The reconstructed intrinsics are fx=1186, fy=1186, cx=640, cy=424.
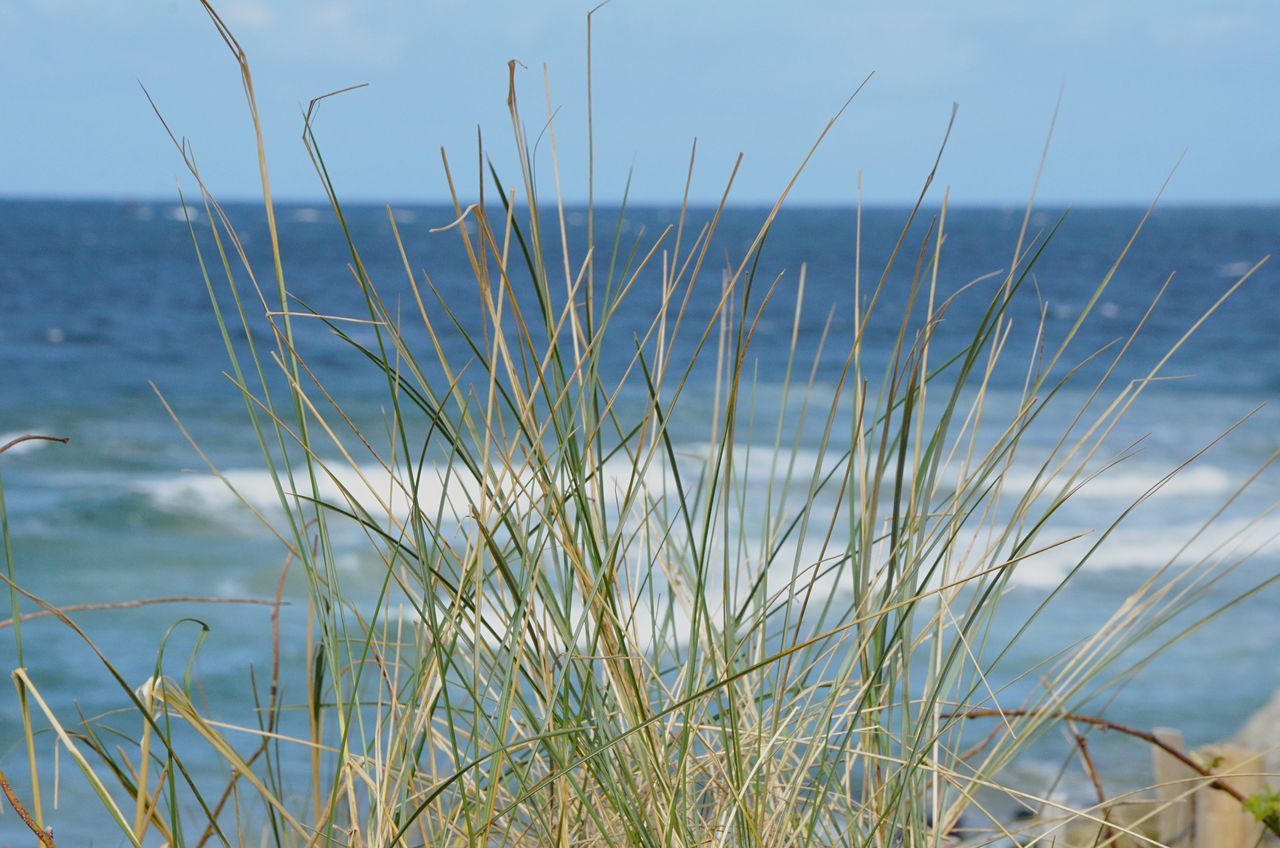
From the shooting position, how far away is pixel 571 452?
70 centimetres

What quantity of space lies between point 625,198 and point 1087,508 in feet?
22.0

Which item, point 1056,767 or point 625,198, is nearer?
point 625,198

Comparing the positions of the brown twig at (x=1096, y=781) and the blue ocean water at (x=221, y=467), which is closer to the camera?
the brown twig at (x=1096, y=781)

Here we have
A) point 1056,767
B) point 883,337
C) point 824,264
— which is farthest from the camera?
point 824,264

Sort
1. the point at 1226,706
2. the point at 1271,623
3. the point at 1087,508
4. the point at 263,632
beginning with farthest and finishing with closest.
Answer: the point at 1087,508 < the point at 1271,623 < the point at 263,632 < the point at 1226,706

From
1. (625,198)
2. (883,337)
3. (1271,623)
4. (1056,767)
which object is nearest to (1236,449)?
(1271,623)

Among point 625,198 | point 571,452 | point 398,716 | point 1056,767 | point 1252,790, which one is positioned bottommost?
point 1056,767

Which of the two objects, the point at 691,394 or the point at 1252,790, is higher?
the point at 1252,790

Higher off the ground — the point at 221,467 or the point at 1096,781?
the point at 1096,781

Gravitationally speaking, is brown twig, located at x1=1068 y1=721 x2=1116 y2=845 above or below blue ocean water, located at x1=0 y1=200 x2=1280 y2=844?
above

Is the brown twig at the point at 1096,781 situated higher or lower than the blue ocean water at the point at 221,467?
higher

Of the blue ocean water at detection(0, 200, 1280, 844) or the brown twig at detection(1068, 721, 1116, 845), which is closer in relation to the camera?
the brown twig at detection(1068, 721, 1116, 845)

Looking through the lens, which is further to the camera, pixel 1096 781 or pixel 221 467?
pixel 221 467

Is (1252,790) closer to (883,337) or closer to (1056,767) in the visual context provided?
(1056,767)
